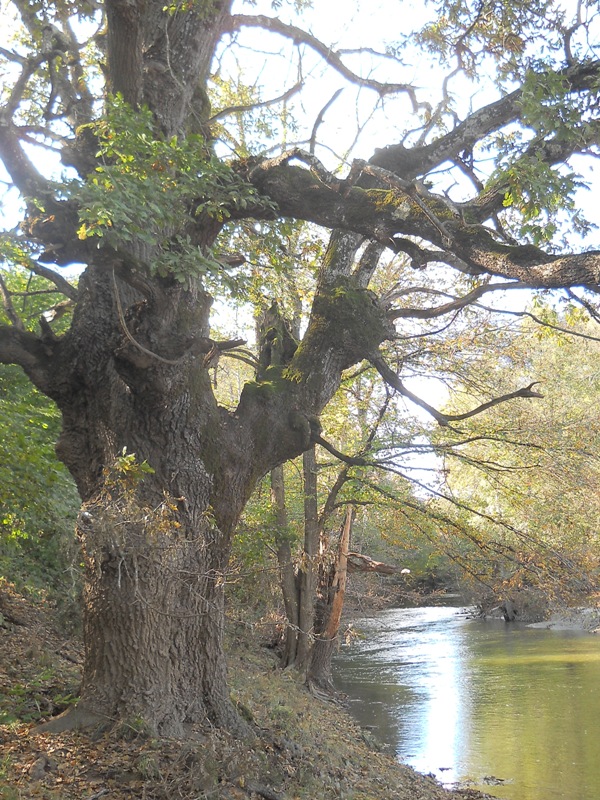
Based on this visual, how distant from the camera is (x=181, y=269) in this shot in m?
5.63

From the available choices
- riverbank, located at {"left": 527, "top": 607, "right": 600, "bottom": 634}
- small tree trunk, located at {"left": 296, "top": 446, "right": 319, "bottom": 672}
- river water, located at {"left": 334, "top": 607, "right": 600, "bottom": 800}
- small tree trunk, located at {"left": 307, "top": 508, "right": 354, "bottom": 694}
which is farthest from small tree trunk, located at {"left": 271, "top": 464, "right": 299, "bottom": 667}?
riverbank, located at {"left": 527, "top": 607, "right": 600, "bottom": 634}

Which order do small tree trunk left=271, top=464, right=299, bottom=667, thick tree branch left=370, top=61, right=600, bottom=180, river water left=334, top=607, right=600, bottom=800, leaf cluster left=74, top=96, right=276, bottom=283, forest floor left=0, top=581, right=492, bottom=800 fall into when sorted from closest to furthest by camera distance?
leaf cluster left=74, top=96, right=276, bottom=283, forest floor left=0, top=581, right=492, bottom=800, thick tree branch left=370, top=61, right=600, bottom=180, river water left=334, top=607, right=600, bottom=800, small tree trunk left=271, top=464, right=299, bottom=667

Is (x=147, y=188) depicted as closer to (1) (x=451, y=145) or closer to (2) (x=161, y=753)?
(1) (x=451, y=145)

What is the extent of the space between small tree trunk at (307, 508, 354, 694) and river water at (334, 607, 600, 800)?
3.37ft

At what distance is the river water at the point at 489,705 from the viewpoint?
10805 mm

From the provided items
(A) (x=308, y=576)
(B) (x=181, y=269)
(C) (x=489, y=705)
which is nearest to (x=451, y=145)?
(B) (x=181, y=269)

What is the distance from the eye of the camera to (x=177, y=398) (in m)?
6.36

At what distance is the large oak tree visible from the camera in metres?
5.28

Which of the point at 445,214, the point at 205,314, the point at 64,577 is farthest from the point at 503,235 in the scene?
the point at 64,577

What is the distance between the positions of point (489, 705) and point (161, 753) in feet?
36.3

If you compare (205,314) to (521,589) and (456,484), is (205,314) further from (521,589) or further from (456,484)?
(456,484)

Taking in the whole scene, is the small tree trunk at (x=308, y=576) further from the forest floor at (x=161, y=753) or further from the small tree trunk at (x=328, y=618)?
the forest floor at (x=161, y=753)

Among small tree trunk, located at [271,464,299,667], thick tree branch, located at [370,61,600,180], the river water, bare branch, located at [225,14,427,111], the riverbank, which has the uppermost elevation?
bare branch, located at [225,14,427,111]

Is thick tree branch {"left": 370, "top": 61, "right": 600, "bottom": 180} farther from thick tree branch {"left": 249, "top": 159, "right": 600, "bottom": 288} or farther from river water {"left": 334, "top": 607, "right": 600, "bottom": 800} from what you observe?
river water {"left": 334, "top": 607, "right": 600, "bottom": 800}
